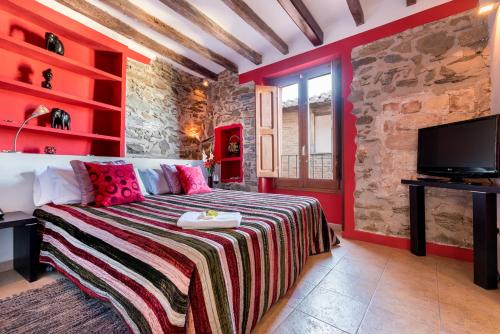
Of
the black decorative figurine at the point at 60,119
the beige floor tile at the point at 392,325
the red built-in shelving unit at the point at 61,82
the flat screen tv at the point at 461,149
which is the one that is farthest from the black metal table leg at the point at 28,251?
the flat screen tv at the point at 461,149

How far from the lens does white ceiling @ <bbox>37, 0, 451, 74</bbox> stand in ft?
8.42

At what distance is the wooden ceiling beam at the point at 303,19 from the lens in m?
2.45

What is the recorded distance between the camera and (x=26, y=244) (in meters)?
1.70

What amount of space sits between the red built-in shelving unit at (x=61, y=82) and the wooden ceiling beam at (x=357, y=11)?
10.2ft

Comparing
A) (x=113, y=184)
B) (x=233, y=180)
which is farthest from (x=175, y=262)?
(x=233, y=180)

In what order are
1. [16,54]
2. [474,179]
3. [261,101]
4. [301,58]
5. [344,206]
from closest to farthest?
[474,179], [16,54], [344,206], [301,58], [261,101]

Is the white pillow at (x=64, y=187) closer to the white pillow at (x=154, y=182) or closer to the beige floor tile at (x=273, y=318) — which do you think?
the white pillow at (x=154, y=182)

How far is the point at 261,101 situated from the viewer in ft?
11.8

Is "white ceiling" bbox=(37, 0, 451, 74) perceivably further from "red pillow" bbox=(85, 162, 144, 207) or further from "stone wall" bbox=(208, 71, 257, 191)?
"red pillow" bbox=(85, 162, 144, 207)

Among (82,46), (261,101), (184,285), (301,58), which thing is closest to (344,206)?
(261,101)

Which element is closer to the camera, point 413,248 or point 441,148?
point 441,148

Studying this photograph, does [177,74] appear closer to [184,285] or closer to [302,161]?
[302,161]

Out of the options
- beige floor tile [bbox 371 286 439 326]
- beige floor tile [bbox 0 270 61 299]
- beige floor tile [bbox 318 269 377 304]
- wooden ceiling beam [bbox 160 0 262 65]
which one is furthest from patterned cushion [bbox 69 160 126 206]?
beige floor tile [bbox 371 286 439 326]

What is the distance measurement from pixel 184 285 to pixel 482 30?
3.32 m
